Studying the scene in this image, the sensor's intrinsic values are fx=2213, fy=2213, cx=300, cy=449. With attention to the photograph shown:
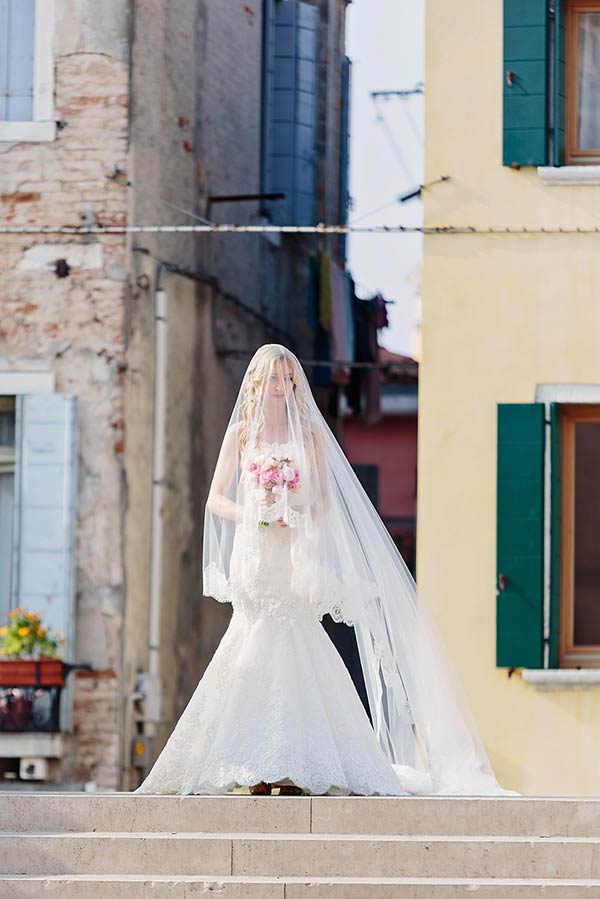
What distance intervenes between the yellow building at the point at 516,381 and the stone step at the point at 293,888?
4716 mm

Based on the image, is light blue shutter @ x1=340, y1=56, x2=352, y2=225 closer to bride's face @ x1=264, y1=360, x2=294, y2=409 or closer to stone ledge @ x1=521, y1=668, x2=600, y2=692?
stone ledge @ x1=521, y1=668, x2=600, y2=692

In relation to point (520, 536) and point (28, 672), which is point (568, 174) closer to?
point (520, 536)

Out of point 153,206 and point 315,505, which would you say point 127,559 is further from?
point 315,505

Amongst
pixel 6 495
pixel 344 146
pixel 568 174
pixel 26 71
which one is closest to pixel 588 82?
pixel 568 174

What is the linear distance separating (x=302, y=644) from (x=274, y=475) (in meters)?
0.74

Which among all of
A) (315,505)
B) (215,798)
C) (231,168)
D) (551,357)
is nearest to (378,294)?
(231,168)

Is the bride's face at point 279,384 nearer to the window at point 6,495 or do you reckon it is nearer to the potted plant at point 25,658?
the potted plant at point 25,658

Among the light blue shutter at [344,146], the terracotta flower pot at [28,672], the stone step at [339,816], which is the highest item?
the light blue shutter at [344,146]

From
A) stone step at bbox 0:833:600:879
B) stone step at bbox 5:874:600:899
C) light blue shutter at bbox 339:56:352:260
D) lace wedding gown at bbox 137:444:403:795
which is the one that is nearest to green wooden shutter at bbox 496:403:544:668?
lace wedding gown at bbox 137:444:403:795

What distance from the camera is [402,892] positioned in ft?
26.5

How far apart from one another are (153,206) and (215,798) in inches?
256

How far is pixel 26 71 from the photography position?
1430cm

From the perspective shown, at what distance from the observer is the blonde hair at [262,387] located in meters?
9.62

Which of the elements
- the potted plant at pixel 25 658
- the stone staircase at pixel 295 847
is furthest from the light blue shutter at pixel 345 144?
the stone staircase at pixel 295 847
